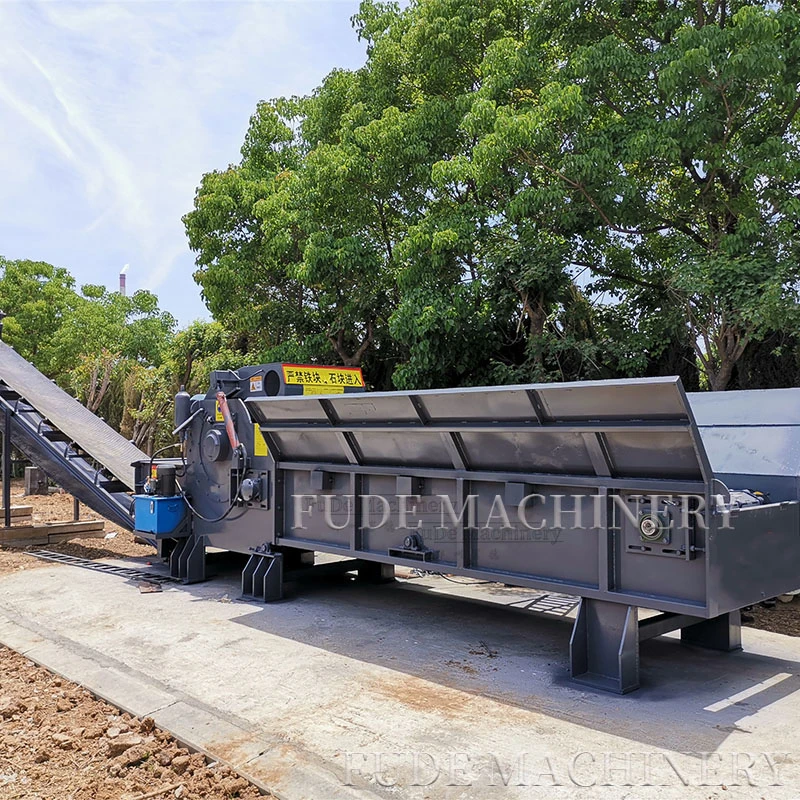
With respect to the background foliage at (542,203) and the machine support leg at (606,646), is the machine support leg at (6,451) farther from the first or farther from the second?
the machine support leg at (606,646)

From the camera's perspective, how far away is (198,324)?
666 inches

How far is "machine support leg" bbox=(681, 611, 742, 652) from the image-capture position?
4.60 m

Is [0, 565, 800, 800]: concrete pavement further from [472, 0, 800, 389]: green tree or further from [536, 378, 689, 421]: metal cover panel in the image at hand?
[472, 0, 800, 389]: green tree

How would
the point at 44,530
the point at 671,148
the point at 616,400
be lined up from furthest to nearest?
1. the point at 44,530
2. the point at 671,148
3. the point at 616,400

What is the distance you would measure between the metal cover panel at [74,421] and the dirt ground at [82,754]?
4140 millimetres

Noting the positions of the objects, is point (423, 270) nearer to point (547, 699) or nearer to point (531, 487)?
point (531, 487)

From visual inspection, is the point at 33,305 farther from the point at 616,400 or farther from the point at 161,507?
the point at 616,400

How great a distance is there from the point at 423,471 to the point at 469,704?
5.01 ft

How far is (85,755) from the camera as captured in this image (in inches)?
131

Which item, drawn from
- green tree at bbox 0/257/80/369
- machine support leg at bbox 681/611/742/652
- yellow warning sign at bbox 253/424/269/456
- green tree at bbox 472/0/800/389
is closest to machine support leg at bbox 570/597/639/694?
machine support leg at bbox 681/611/742/652

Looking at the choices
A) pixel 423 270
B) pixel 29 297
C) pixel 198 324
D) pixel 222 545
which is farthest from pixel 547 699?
pixel 29 297

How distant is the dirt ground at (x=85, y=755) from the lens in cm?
299

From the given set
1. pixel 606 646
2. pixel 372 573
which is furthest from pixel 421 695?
pixel 372 573

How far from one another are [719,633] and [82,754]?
3631mm
